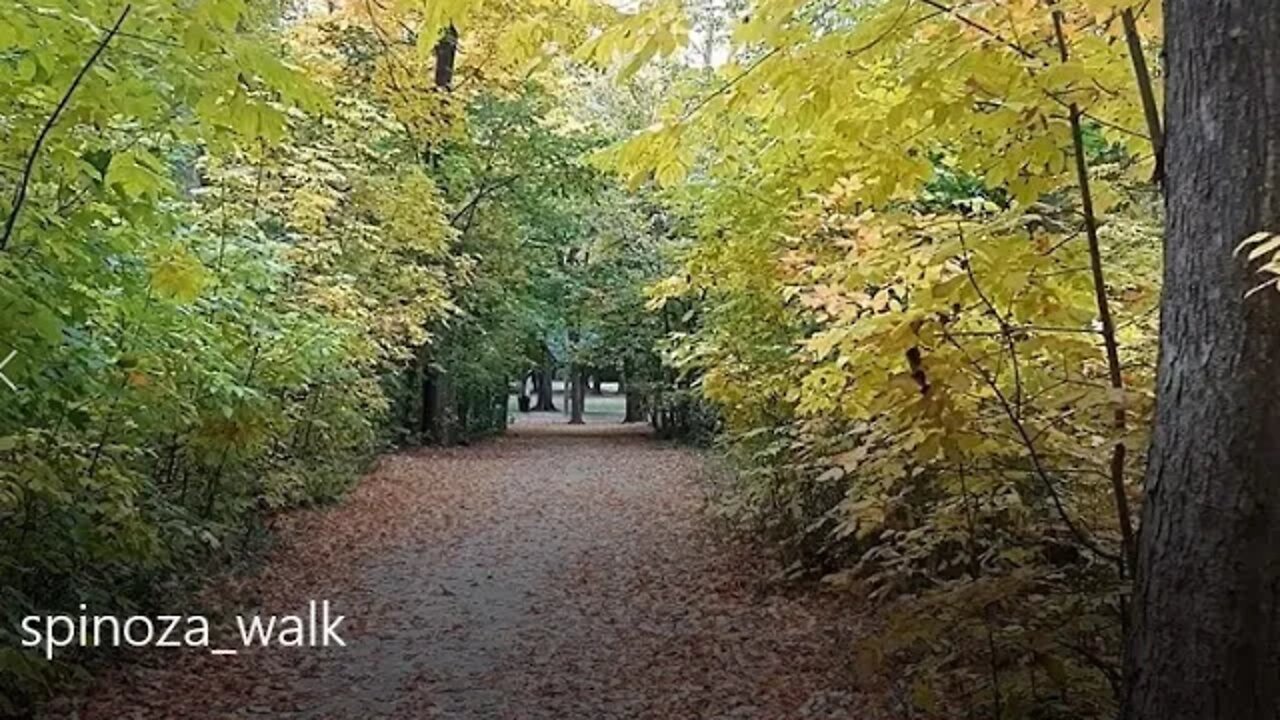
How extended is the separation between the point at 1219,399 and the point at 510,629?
5.67 m

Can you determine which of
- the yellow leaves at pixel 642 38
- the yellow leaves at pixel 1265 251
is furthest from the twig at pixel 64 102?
Result: the yellow leaves at pixel 1265 251

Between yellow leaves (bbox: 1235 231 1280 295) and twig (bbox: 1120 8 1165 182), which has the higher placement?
twig (bbox: 1120 8 1165 182)

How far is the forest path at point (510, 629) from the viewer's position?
19.4 feet

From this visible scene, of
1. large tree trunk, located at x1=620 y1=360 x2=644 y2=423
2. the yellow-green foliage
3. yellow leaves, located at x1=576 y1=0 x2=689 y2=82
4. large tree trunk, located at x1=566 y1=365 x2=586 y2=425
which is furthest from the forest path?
large tree trunk, located at x1=566 y1=365 x2=586 y2=425

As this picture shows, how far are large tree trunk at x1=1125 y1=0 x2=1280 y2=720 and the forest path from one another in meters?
2.90

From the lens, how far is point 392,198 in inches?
568

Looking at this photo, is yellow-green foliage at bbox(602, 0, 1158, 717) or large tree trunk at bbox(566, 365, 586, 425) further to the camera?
large tree trunk at bbox(566, 365, 586, 425)

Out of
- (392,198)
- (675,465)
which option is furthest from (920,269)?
(675,465)

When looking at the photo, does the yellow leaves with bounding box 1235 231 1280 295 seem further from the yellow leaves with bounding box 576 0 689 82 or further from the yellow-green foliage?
the yellow leaves with bounding box 576 0 689 82

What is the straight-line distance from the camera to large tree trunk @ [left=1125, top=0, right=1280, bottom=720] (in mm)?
2838

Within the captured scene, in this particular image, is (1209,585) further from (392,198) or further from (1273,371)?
(392,198)

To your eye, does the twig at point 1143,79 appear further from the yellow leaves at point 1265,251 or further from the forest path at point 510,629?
the forest path at point 510,629

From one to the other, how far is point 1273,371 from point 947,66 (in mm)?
2093

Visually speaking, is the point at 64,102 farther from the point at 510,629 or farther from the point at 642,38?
the point at 510,629
